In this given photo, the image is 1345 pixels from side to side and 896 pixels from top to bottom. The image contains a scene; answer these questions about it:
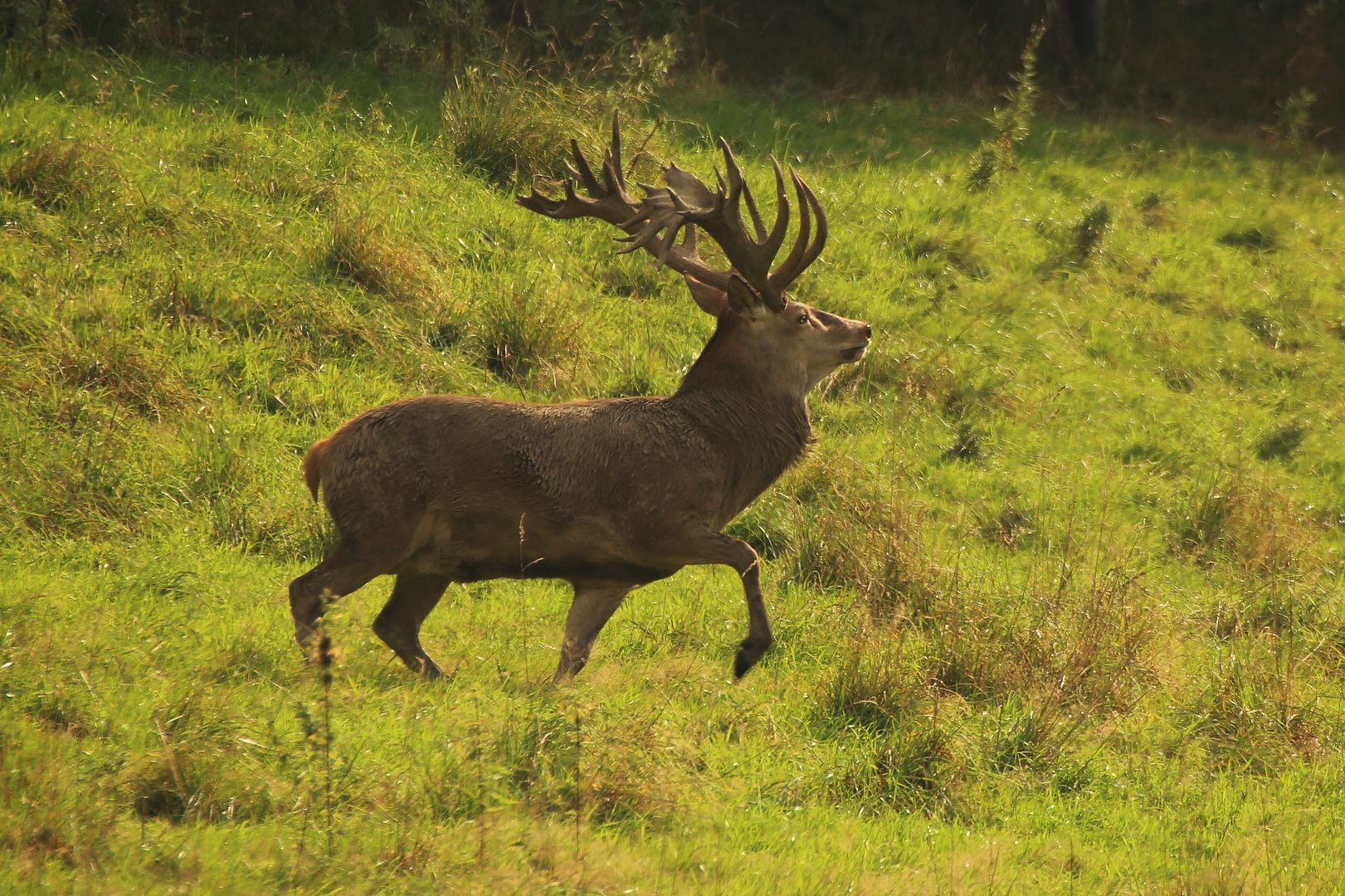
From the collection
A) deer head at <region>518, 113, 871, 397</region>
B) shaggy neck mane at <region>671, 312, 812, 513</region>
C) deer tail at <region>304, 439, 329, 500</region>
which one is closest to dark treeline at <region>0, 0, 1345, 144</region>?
deer head at <region>518, 113, 871, 397</region>

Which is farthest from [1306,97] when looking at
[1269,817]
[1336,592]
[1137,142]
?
[1269,817]

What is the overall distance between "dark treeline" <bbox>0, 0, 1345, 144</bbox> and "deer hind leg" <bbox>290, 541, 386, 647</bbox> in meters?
9.00

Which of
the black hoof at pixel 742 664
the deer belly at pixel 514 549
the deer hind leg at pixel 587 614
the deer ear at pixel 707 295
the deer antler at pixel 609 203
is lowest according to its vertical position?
the deer hind leg at pixel 587 614

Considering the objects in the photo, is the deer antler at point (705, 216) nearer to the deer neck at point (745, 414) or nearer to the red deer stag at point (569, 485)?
the red deer stag at point (569, 485)

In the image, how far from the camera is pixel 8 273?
8.97 meters

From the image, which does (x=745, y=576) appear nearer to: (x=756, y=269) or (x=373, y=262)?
(x=756, y=269)

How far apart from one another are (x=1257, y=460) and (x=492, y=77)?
7.68 meters

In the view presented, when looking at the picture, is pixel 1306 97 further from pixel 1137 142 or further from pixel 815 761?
pixel 815 761

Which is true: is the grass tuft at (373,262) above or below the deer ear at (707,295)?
below

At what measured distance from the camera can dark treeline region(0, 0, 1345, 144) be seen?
557 inches

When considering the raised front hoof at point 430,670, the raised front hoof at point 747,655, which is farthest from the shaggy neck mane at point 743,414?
the raised front hoof at point 430,670

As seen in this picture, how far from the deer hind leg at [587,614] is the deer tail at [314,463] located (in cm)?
133

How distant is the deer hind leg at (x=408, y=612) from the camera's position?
6410 mm

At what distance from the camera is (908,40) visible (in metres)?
19.2
